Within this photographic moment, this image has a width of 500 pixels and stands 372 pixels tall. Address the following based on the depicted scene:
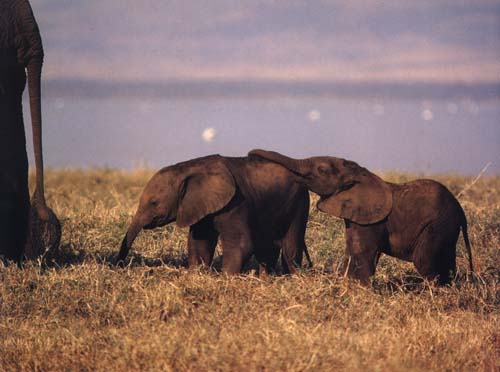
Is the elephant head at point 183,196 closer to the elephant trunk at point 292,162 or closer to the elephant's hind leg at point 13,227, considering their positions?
the elephant trunk at point 292,162

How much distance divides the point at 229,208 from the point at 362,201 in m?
1.16

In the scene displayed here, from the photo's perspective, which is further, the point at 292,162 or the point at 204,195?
the point at 292,162

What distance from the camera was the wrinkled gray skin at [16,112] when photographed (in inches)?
292

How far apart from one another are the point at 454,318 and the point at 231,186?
7.20 ft

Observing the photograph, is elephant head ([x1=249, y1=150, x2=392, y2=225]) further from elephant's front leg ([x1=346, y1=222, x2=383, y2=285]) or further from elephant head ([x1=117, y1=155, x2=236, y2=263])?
elephant head ([x1=117, y1=155, x2=236, y2=263])

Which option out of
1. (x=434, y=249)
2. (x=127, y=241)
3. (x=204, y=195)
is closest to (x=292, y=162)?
(x=204, y=195)

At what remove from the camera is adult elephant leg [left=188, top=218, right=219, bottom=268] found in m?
8.37

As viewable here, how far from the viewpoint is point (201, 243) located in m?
8.43

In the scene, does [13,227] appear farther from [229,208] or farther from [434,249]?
[434,249]

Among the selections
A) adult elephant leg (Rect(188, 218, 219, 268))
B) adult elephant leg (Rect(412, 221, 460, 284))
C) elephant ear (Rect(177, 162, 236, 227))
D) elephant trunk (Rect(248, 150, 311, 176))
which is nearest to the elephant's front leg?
adult elephant leg (Rect(412, 221, 460, 284))

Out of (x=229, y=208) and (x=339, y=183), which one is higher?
(x=339, y=183)

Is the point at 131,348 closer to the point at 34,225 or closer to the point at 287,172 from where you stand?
the point at 34,225

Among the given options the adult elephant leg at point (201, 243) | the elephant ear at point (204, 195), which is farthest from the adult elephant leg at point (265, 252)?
the elephant ear at point (204, 195)

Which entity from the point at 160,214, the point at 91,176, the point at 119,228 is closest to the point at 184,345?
the point at 160,214
